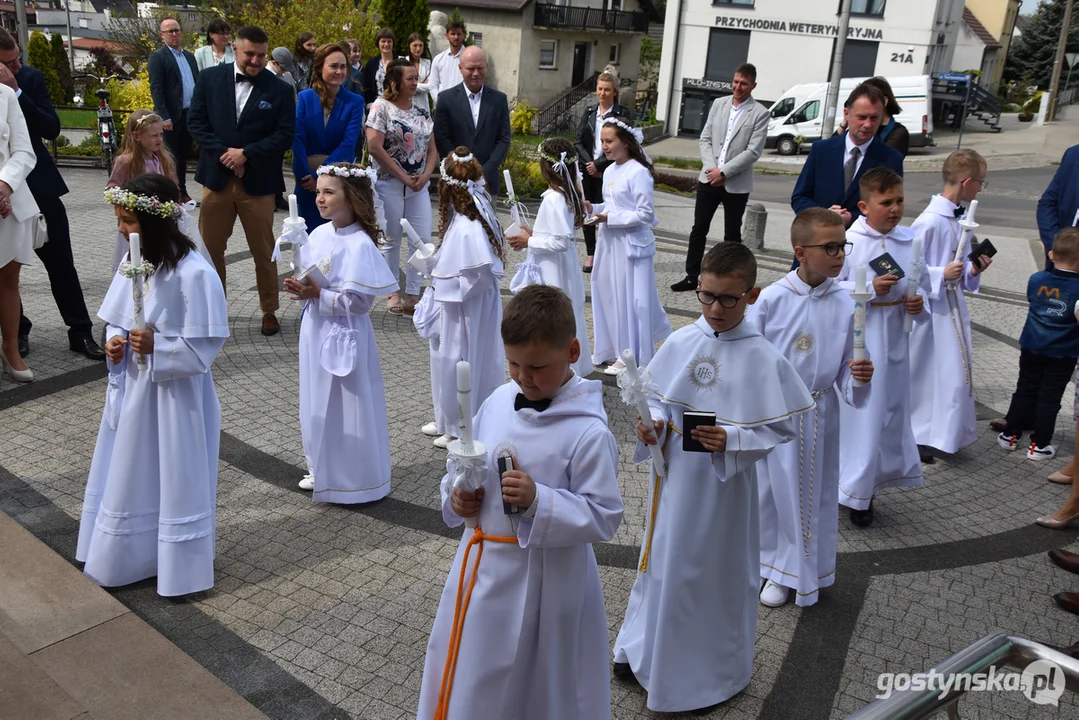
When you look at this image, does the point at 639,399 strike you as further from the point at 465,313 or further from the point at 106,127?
the point at 106,127

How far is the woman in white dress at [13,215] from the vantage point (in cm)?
699

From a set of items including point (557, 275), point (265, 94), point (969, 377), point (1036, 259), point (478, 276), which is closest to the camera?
point (478, 276)

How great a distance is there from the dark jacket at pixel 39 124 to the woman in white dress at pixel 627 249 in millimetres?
4570

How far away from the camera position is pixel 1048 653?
2043mm

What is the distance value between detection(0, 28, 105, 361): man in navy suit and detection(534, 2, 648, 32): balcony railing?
118 ft

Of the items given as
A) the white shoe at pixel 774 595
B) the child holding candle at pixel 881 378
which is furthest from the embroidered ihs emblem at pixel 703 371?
the child holding candle at pixel 881 378

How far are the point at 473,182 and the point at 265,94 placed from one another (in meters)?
3.41

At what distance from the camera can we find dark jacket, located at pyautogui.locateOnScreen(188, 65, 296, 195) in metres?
8.80

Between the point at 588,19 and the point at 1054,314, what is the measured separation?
129 feet

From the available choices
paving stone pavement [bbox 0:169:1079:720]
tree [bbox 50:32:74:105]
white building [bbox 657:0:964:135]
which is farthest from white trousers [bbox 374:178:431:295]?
white building [bbox 657:0:964:135]

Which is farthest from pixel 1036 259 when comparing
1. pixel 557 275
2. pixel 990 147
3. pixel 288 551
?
pixel 990 147

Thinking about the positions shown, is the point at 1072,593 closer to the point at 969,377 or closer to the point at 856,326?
the point at 856,326

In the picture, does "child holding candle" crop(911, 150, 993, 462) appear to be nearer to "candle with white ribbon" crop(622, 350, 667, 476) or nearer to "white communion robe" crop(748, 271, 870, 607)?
"white communion robe" crop(748, 271, 870, 607)

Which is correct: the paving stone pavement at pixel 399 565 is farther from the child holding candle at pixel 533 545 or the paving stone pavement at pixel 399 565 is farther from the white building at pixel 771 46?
the white building at pixel 771 46
